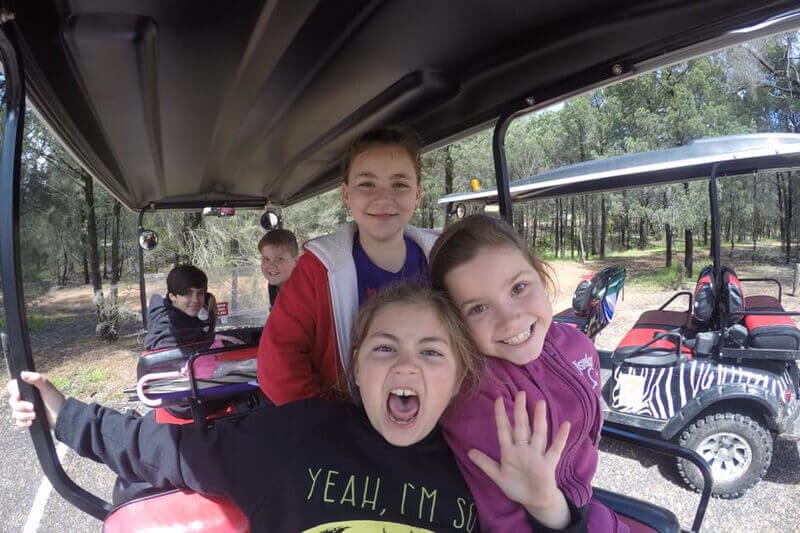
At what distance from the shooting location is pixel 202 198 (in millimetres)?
3977

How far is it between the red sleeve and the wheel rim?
327 cm

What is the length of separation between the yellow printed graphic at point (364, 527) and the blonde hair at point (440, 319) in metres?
0.33

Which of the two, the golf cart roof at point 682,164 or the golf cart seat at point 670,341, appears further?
the golf cart seat at point 670,341

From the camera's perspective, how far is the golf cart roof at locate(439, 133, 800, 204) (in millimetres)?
3391

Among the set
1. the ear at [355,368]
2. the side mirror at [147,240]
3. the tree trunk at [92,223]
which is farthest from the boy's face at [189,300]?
the tree trunk at [92,223]

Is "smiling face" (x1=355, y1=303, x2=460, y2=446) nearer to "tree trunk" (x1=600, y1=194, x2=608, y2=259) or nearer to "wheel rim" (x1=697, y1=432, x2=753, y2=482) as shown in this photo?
"wheel rim" (x1=697, y1=432, x2=753, y2=482)

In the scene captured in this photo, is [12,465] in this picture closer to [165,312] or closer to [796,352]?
[165,312]

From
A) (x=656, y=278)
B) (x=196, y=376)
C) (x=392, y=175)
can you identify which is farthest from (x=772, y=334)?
(x=656, y=278)

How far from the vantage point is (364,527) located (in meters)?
1.09

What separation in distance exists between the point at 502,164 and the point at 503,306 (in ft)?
3.17

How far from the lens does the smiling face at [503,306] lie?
1193 millimetres

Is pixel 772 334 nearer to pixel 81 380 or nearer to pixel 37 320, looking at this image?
pixel 81 380

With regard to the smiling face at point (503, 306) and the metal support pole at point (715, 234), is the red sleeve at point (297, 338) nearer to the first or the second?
the smiling face at point (503, 306)

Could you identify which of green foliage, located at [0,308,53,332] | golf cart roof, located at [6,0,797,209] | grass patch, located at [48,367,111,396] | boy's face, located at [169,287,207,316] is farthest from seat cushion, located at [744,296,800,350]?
green foliage, located at [0,308,53,332]
